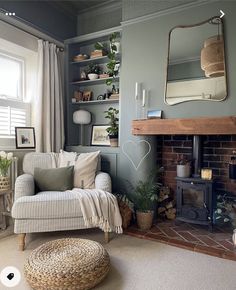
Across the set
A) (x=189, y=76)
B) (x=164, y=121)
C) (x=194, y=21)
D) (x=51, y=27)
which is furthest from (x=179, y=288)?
(x=51, y=27)

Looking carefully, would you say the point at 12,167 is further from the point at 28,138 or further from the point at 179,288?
the point at 179,288

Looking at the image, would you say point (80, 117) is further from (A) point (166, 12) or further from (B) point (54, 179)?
(A) point (166, 12)

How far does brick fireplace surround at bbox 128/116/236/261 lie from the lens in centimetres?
227

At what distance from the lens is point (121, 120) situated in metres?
3.01

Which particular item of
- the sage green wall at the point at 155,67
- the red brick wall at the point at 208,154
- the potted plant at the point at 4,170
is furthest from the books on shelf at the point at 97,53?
the potted plant at the point at 4,170

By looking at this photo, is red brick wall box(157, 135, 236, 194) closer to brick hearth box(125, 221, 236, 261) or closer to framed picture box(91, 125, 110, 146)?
brick hearth box(125, 221, 236, 261)

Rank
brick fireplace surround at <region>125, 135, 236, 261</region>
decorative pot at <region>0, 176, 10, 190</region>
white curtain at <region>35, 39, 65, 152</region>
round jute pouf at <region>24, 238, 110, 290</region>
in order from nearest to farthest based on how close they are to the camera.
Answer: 1. round jute pouf at <region>24, 238, 110, 290</region>
2. brick fireplace surround at <region>125, 135, 236, 261</region>
3. decorative pot at <region>0, 176, 10, 190</region>
4. white curtain at <region>35, 39, 65, 152</region>

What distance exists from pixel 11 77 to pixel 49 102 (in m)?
0.57

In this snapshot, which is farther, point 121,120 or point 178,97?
point 121,120

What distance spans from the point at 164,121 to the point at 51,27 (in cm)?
208

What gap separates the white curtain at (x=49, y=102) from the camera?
10.0 feet

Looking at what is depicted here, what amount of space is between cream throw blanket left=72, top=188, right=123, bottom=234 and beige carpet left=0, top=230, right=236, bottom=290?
22 cm

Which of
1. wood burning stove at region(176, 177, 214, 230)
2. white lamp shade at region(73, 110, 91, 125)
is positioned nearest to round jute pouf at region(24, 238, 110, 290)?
wood burning stove at region(176, 177, 214, 230)

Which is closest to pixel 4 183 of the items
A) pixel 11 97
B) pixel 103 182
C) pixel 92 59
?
pixel 103 182
